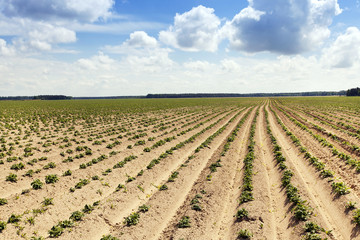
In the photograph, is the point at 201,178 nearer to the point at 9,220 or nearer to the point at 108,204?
the point at 108,204

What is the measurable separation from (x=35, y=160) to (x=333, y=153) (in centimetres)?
2206

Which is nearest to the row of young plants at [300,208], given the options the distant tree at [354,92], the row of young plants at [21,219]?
the row of young plants at [21,219]

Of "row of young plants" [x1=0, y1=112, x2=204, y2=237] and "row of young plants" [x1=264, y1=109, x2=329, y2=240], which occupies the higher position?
"row of young plants" [x1=264, y1=109, x2=329, y2=240]

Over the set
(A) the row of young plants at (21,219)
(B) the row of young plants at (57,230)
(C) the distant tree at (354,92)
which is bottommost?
(B) the row of young plants at (57,230)

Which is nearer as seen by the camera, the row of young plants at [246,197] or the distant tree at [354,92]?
the row of young plants at [246,197]

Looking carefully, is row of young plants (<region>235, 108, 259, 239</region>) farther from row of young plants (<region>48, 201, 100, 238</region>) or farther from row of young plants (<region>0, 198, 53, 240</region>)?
row of young plants (<region>0, 198, 53, 240</region>)

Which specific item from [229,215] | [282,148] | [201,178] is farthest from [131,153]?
[282,148]

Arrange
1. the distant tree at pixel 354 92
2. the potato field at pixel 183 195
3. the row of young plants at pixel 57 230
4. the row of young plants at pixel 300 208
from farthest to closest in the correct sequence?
the distant tree at pixel 354 92 < the potato field at pixel 183 195 < the row of young plants at pixel 57 230 < the row of young plants at pixel 300 208

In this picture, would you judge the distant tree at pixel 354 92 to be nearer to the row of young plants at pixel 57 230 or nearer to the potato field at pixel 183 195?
the potato field at pixel 183 195

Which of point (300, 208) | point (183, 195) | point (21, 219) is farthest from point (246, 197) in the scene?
point (21, 219)

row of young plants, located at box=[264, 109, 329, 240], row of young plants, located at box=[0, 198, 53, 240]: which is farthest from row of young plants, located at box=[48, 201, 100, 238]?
row of young plants, located at box=[264, 109, 329, 240]

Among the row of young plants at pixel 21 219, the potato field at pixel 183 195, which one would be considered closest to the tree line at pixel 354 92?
the potato field at pixel 183 195

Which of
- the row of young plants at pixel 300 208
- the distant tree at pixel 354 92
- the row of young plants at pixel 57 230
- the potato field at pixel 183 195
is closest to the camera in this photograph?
the row of young plants at pixel 300 208

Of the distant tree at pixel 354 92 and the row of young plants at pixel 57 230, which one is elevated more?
the distant tree at pixel 354 92
